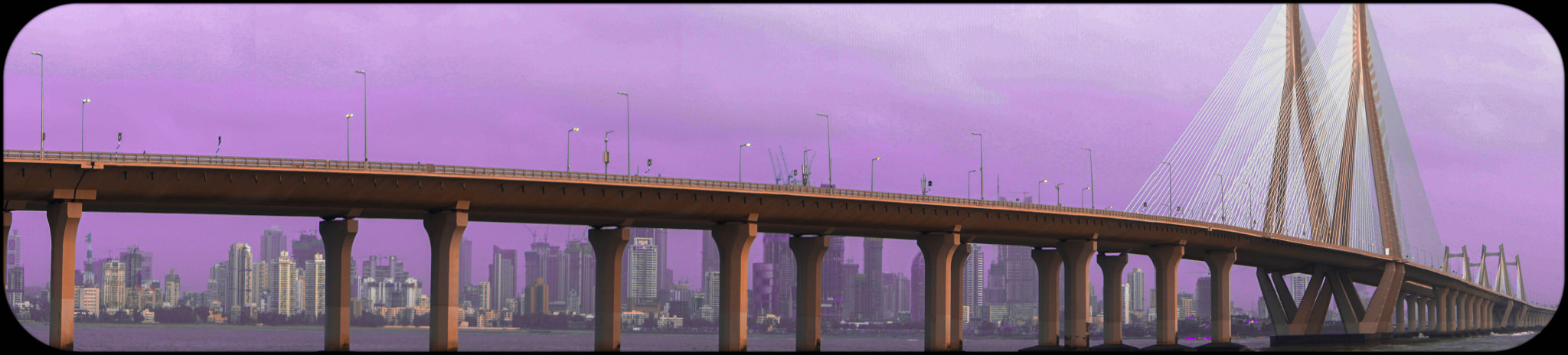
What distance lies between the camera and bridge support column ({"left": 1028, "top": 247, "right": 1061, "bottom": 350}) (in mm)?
118562

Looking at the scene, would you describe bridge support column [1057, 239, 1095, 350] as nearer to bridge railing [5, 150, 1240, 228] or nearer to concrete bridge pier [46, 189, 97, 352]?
bridge railing [5, 150, 1240, 228]

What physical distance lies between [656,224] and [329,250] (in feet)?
70.3

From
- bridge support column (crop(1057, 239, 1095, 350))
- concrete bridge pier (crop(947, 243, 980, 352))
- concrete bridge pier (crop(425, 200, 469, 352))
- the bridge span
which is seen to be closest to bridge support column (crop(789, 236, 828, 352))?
the bridge span

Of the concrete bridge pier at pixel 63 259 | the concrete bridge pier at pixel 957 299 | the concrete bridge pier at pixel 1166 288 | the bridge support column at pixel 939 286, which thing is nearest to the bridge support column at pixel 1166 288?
the concrete bridge pier at pixel 1166 288

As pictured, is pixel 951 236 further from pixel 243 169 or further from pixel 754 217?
pixel 243 169

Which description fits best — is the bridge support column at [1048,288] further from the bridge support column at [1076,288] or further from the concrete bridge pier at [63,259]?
the concrete bridge pier at [63,259]

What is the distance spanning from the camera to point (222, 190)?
230ft

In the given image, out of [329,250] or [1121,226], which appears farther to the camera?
[1121,226]

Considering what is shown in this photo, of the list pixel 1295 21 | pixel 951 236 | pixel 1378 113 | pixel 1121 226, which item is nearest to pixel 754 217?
pixel 951 236

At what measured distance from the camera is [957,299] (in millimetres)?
114438

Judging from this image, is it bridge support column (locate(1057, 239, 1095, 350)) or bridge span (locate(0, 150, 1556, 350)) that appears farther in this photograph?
bridge support column (locate(1057, 239, 1095, 350))

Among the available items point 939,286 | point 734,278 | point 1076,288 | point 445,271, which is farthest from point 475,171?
point 1076,288

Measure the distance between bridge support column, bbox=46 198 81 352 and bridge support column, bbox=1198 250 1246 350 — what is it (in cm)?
10099

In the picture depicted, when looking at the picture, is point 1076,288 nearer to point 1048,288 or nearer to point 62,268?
point 1048,288
